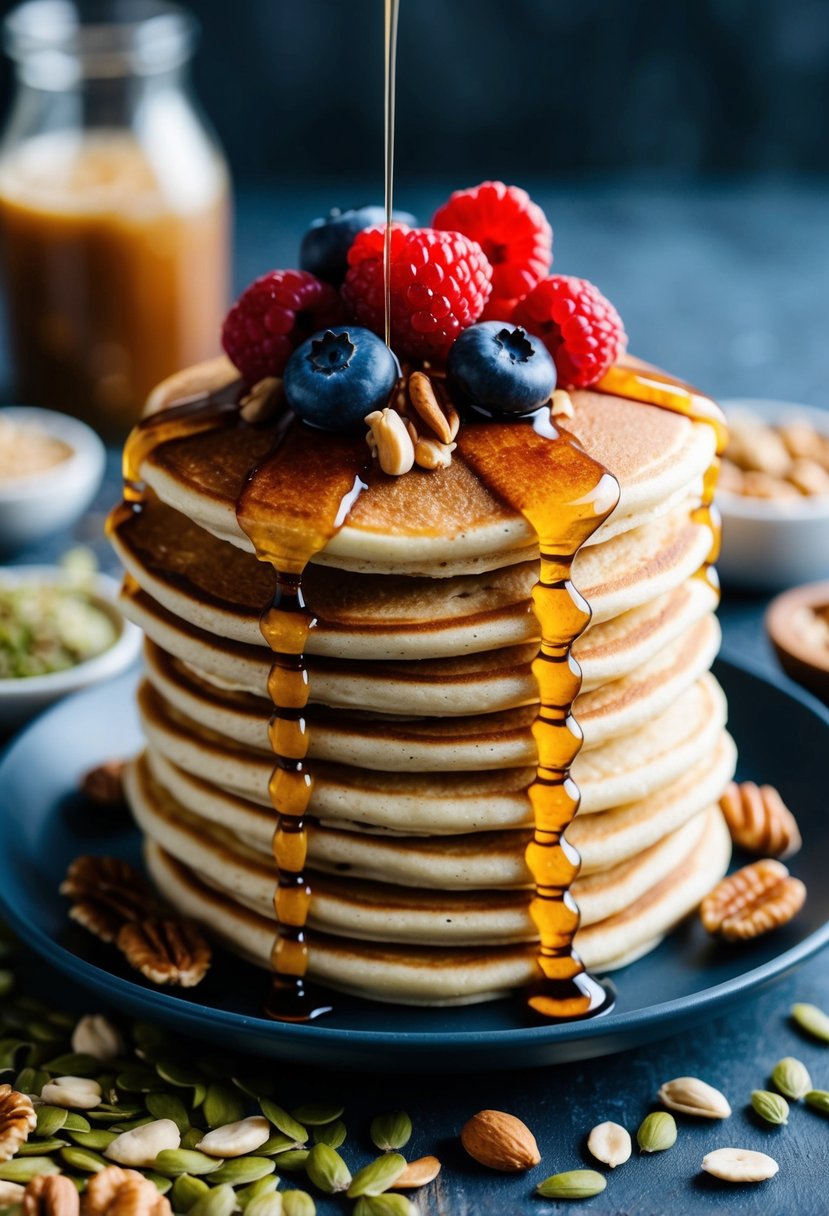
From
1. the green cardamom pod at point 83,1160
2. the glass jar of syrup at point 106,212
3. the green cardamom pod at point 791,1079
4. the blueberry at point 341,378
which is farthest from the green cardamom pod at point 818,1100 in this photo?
the glass jar of syrup at point 106,212

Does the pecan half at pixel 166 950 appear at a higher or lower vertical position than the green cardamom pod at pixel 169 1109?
higher

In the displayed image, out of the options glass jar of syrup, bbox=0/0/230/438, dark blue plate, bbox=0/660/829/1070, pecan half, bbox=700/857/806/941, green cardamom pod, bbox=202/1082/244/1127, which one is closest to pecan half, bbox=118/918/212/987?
dark blue plate, bbox=0/660/829/1070

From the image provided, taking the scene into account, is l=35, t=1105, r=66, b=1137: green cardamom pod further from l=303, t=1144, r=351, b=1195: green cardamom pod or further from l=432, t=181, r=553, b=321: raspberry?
l=432, t=181, r=553, b=321: raspberry

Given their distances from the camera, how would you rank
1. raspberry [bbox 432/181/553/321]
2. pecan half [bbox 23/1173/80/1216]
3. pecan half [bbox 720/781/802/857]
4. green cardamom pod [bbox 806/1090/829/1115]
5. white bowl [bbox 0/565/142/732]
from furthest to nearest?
white bowl [bbox 0/565/142/732]
pecan half [bbox 720/781/802/857]
raspberry [bbox 432/181/553/321]
green cardamom pod [bbox 806/1090/829/1115]
pecan half [bbox 23/1173/80/1216]

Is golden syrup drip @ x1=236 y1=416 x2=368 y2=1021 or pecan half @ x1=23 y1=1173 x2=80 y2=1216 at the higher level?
golden syrup drip @ x1=236 y1=416 x2=368 y2=1021

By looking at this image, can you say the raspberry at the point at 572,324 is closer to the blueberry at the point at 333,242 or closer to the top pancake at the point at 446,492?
the top pancake at the point at 446,492

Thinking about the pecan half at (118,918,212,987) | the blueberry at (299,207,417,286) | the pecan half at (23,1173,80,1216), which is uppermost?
the blueberry at (299,207,417,286)

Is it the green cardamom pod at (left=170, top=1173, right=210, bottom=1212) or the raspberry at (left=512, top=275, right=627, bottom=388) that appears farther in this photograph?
the raspberry at (left=512, top=275, right=627, bottom=388)
